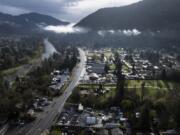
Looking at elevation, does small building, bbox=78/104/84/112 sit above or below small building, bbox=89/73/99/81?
below

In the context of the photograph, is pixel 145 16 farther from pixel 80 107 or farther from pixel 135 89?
pixel 80 107

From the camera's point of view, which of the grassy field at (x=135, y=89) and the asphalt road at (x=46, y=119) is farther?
the grassy field at (x=135, y=89)

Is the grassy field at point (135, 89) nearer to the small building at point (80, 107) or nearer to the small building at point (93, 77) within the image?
the small building at point (80, 107)

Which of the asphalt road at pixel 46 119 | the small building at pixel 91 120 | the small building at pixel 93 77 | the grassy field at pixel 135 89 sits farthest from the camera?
the small building at pixel 93 77

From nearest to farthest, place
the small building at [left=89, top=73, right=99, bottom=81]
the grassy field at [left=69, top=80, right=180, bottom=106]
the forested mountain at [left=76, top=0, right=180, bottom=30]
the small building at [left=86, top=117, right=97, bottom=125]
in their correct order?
the small building at [left=86, top=117, right=97, bottom=125]
the grassy field at [left=69, top=80, right=180, bottom=106]
the small building at [left=89, top=73, right=99, bottom=81]
the forested mountain at [left=76, top=0, right=180, bottom=30]

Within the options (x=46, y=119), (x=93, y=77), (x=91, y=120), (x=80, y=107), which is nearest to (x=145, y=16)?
(x=93, y=77)

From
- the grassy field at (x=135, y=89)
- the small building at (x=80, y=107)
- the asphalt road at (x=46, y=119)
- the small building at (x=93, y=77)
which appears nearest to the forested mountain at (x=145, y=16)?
the small building at (x=93, y=77)

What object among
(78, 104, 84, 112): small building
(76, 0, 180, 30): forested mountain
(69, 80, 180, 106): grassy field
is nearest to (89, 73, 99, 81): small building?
(69, 80, 180, 106): grassy field

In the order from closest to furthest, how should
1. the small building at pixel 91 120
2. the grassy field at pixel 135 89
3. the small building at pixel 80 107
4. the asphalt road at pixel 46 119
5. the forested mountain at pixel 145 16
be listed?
the asphalt road at pixel 46 119 → the small building at pixel 91 120 → the small building at pixel 80 107 → the grassy field at pixel 135 89 → the forested mountain at pixel 145 16

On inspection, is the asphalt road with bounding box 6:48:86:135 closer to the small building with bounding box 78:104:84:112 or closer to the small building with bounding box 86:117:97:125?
the small building with bounding box 78:104:84:112

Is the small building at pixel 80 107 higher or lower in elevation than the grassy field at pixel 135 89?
lower
